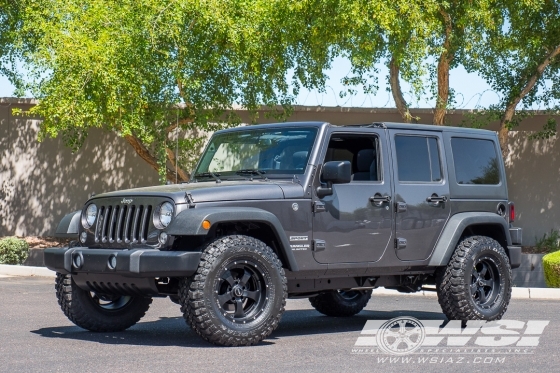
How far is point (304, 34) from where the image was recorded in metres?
22.0

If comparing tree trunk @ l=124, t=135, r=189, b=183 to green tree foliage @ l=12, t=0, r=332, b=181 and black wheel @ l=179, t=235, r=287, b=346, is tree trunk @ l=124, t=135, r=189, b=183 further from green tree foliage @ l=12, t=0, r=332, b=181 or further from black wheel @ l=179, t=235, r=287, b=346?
black wheel @ l=179, t=235, r=287, b=346

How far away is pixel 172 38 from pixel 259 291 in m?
12.9

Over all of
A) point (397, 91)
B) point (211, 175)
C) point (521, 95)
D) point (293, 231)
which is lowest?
point (293, 231)

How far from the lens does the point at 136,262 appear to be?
8.37 m

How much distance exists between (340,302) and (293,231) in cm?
286

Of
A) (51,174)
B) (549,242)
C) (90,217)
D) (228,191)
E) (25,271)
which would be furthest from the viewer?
(51,174)

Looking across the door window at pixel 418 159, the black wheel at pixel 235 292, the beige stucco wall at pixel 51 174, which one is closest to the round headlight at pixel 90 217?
the black wheel at pixel 235 292

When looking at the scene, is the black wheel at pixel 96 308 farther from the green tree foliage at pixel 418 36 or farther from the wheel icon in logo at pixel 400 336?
the green tree foliage at pixel 418 36

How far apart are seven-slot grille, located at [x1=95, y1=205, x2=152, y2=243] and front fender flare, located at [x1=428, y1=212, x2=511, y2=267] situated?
10.2ft

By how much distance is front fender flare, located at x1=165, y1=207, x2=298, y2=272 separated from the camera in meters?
8.29

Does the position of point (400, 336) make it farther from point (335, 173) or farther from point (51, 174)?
point (51, 174)

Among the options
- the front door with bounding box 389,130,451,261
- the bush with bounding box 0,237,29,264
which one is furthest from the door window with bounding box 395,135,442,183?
the bush with bounding box 0,237,29,264

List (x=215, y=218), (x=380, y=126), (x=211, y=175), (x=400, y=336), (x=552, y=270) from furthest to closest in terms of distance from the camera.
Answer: (x=552, y=270)
(x=380, y=126)
(x=211, y=175)
(x=400, y=336)
(x=215, y=218)

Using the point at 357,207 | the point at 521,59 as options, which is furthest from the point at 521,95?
the point at 357,207
